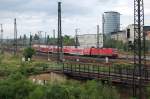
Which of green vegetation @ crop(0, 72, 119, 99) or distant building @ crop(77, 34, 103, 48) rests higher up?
distant building @ crop(77, 34, 103, 48)

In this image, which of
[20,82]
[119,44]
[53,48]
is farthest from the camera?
[119,44]

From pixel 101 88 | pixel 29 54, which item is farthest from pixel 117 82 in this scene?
pixel 29 54

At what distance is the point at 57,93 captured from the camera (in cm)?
3250

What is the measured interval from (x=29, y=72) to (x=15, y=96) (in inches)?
649

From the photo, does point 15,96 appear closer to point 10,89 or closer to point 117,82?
point 10,89

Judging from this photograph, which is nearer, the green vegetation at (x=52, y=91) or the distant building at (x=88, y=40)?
the green vegetation at (x=52, y=91)

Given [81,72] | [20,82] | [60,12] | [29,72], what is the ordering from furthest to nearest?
[60,12] < [29,72] < [81,72] < [20,82]

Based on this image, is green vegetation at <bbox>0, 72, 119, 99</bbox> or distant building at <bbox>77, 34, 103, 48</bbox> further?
distant building at <bbox>77, 34, 103, 48</bbox>

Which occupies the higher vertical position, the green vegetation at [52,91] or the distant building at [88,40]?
the distant building at [88,40]

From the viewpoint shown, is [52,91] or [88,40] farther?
[88,40]

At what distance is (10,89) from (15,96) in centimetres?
106

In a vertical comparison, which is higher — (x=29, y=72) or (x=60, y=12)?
(x=60, y=12)

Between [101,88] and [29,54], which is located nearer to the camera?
[101,88]

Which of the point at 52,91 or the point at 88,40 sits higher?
the point at 88,40
